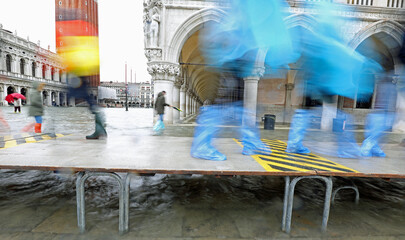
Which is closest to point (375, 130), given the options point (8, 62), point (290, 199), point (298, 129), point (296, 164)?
point (298, 129)

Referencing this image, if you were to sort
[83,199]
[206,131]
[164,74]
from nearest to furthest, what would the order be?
[83,199], [206,131], [164,74]

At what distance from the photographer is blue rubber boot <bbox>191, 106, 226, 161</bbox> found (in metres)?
3.51

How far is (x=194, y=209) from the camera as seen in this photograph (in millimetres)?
3252

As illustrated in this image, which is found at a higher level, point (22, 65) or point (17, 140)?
point (22, 65)

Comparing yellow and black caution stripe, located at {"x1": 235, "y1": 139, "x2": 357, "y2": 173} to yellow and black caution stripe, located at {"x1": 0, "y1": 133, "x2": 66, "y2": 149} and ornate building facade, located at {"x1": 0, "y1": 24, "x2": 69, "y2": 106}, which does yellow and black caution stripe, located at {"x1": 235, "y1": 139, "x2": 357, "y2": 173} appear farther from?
ornate building facade, located at {"x1": 0, "y1": 24, "x2": 69, "y2": 106}

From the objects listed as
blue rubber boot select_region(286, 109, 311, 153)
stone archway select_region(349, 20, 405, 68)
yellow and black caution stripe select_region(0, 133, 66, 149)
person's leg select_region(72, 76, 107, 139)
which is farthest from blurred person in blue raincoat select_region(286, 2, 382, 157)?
stone archway select_region(349, 20, 405, 68)

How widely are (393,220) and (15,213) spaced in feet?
20.0

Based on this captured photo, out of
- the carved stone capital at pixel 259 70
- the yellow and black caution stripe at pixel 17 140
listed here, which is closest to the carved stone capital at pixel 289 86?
the carved stone capital at pixel 259 70

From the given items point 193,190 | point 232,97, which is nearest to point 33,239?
point 193,190

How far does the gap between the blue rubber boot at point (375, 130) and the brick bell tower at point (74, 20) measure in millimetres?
6846

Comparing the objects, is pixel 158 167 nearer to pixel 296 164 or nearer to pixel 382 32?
pixel 296 164

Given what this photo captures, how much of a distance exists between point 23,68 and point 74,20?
2557 inches

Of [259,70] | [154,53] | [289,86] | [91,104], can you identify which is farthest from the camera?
[289,86]

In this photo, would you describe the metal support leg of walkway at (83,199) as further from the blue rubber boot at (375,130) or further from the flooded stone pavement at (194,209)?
the blue rubber boot at (375,130)
